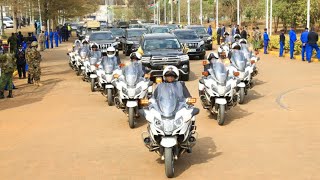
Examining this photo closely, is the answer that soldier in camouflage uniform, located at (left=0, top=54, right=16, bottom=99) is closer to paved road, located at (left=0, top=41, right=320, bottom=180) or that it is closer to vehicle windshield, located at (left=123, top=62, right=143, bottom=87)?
paved road, located at (left=0, top=41, right=320, bottom=180)

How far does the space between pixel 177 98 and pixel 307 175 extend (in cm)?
216

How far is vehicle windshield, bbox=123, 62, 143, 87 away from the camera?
10812mm

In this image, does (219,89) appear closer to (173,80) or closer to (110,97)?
(173,80)

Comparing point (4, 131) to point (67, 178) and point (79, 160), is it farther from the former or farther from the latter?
point (67, 178)

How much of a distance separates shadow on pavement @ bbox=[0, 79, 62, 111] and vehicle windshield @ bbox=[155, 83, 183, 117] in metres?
7.31

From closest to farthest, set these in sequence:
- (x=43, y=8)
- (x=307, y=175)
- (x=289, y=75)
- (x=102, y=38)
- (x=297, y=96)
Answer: (x=307, y=175) < (x=297, y=96) < (x=289, y=75) < (x=102, y=38) < (x=43, y=8)

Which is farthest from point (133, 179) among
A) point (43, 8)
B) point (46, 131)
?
Answer: point (43, 8)

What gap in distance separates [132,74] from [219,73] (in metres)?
1.84

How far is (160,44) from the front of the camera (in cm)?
1978

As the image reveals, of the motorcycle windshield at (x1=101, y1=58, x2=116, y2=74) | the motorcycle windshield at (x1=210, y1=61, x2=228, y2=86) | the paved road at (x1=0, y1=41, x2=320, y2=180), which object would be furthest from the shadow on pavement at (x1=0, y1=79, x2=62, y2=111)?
the motorcycle windshield at (x1=210, y1=61, x2=228, y2=86)

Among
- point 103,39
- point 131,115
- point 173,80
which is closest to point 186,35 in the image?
point 103,39

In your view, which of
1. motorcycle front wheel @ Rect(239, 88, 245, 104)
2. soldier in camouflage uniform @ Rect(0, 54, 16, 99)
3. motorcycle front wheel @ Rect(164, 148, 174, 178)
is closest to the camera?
motorcycle front wheel @ Rect(164, 148, 174, 178)

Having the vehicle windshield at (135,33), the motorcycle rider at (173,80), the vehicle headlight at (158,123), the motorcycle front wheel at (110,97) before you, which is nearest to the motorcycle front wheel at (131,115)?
the motorcycle rider at (173,80)

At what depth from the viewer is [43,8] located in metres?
48.7
